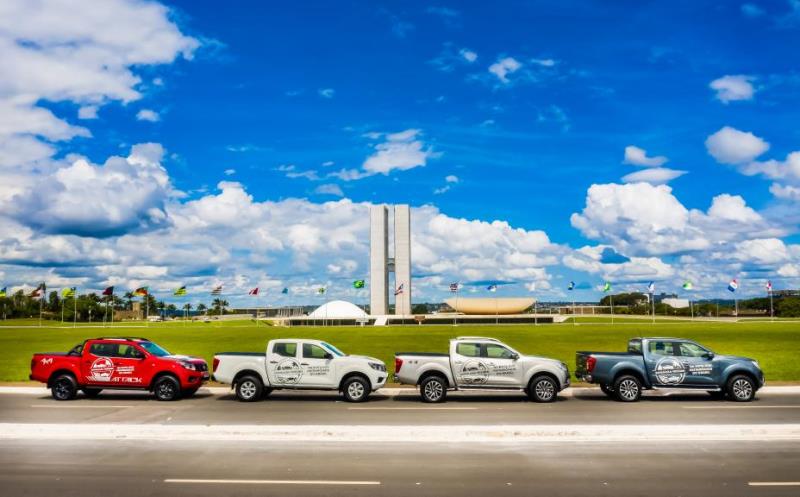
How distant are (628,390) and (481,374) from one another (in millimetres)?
4599

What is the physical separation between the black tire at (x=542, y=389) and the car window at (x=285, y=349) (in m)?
7.32

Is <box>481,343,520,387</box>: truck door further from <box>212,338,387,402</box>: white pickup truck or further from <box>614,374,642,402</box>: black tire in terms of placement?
<box>212,338,387,402</box>: white pickup truck

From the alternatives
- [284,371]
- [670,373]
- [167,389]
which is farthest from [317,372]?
[670,373]

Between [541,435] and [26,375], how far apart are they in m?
24.3

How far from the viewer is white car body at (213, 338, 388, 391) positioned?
1897 cm

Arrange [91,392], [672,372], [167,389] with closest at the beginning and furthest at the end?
1. [672,372]
2. [167,389]
3. [91,392]

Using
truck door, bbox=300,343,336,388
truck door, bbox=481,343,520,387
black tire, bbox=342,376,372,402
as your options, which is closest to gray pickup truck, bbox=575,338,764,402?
truck door, bbox=481,343,520,387

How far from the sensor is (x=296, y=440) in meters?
12.8

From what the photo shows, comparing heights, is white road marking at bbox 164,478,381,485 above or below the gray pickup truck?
below

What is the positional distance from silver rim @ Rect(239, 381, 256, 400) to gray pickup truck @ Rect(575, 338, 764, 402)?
34.4 ft

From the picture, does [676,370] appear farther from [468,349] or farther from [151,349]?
[151,349]

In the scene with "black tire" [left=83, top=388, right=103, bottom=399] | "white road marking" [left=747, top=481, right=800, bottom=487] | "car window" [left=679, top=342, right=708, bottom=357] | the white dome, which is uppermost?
the white dome

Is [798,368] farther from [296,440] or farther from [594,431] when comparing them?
[296,440]

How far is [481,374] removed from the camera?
1884 cm
